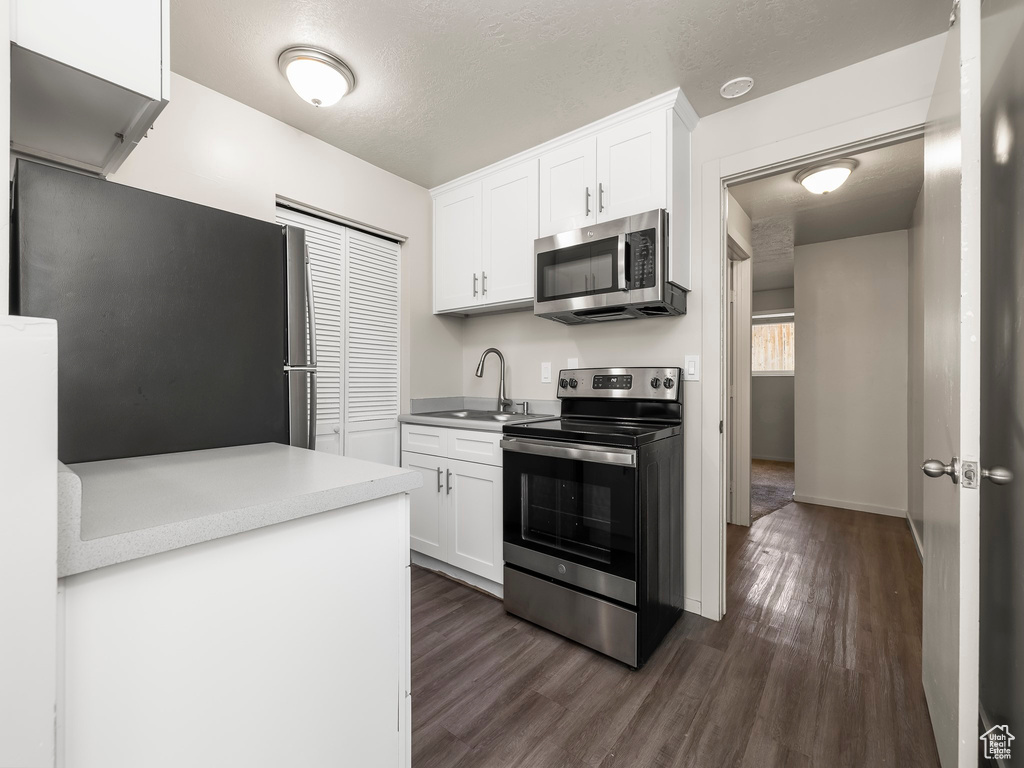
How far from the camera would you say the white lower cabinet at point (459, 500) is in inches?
94.4

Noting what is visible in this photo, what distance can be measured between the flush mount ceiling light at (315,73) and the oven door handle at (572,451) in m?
→ 1.72

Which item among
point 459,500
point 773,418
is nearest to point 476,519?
point 459,500

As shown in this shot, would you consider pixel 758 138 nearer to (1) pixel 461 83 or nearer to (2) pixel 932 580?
(1) pixel 461 83

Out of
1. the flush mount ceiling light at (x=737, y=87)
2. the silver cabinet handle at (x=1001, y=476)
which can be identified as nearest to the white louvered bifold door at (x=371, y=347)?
the flush mount ceiling light at (x=737, y=87)

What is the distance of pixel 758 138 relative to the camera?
2150 millimetres

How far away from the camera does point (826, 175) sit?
273 centimetres

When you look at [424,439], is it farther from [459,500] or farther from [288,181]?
[288,181]

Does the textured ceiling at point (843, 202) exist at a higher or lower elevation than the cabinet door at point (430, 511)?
higher

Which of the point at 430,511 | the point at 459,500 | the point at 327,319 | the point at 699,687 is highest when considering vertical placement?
the point at 327,319

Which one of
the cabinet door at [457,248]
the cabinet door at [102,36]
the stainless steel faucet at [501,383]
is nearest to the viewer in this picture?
the cabinet door at [102,36]

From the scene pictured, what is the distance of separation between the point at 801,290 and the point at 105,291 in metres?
4.97

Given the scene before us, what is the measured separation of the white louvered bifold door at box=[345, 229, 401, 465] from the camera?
9.11 ft

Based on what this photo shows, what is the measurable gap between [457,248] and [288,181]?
1030mm

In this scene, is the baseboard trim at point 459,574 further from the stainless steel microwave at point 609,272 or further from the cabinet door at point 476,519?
the stainless steel microwave at point 609,272
